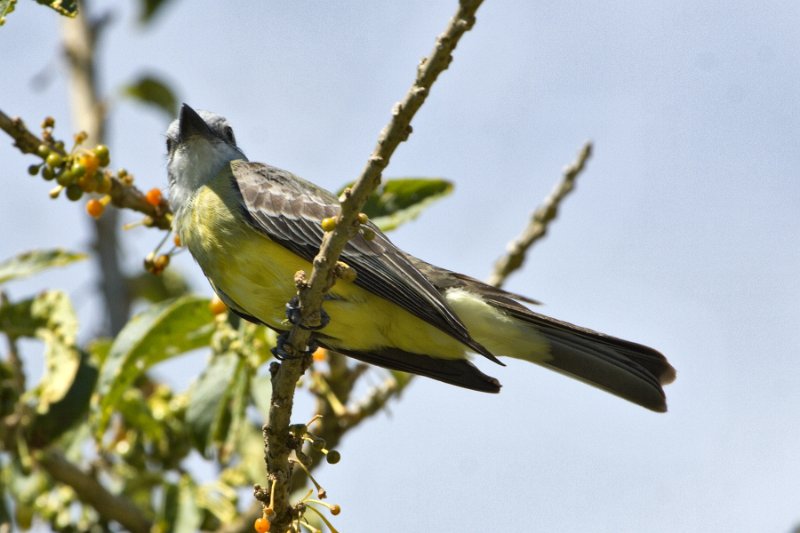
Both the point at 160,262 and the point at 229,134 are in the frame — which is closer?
the point at 160,262

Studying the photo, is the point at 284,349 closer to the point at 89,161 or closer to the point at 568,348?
the point at 89,161

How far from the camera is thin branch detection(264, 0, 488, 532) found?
3.13m

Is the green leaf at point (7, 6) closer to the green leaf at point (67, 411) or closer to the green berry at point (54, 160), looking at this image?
Result: the green berry at point (54, 160)

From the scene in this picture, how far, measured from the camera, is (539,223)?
5.96m

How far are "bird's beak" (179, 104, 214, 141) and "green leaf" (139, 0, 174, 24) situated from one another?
235 cm

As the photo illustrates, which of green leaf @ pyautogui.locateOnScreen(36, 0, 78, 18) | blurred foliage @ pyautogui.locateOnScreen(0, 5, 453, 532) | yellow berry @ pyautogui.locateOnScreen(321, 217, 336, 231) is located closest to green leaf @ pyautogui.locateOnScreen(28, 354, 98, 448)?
blurred foliage @ pyautogui.locateOnScreen(0, 5, 453, 532)

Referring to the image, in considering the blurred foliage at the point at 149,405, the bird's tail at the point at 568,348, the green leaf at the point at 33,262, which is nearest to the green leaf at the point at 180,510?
the blurred foliage at the point at 149,405

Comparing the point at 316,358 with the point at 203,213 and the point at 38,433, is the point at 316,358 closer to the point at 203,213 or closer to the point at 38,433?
the point at 203,213

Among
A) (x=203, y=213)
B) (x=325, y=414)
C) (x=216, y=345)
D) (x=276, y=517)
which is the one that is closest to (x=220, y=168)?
(x=203, y=213)

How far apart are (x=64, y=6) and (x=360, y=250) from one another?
5.62ft

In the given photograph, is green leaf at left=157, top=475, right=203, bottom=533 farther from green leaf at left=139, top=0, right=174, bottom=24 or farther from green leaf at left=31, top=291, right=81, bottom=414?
green leaf at left=139, top=0, right=174, bottom=24

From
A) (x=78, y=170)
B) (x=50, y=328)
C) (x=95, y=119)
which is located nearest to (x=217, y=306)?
(x=50, y=328)

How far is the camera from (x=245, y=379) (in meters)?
5.39

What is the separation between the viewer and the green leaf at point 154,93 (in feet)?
29.0
